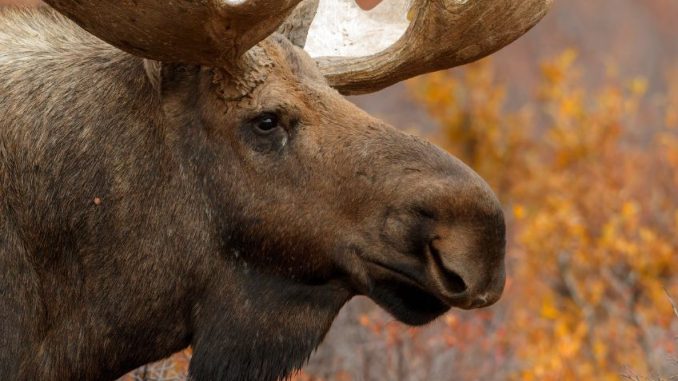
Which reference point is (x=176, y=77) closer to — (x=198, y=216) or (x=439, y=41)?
(x=198, y=216)

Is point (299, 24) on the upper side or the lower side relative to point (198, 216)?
upper

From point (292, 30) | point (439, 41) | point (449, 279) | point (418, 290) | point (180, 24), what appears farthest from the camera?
point (292, 30)

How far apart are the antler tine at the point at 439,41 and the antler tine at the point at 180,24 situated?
0.81 metres

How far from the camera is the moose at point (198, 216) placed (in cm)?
408

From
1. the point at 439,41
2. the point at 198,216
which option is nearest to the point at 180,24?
the point at 198,216

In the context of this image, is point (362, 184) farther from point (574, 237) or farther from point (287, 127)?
point (574, 237)

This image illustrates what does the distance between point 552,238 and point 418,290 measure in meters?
5.18

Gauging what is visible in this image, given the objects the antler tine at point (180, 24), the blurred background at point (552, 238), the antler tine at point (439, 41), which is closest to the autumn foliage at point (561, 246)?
the blurred background at point (552, 238)

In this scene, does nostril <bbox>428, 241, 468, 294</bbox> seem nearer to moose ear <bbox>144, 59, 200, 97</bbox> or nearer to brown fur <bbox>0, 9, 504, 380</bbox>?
brown fur <bbox>0, 9, 504, 380</bbox>

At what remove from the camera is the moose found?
4.08 metres

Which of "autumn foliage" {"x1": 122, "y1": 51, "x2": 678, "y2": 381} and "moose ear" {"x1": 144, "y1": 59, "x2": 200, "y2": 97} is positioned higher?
"moose ear" {"x1": 144, "y1": 59, "x2": 200, "y2": 97}

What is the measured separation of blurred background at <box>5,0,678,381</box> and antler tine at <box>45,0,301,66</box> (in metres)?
1.32

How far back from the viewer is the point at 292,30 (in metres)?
4.79

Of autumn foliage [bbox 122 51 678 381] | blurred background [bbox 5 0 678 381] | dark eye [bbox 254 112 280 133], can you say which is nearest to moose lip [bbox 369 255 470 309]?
dark eye [bbox 254 112 280 133]
